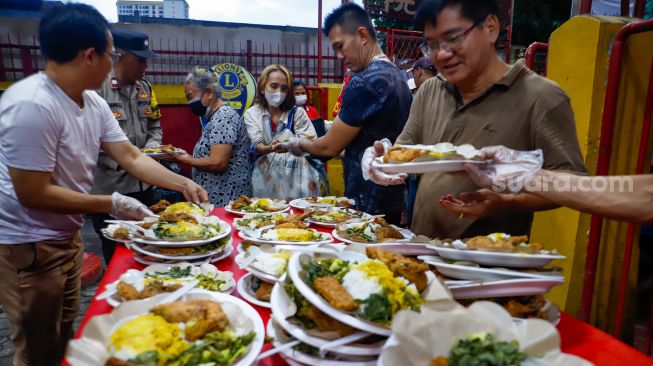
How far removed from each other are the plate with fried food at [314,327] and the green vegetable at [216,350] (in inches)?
5.0

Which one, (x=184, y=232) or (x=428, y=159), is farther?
(x=184, y=232)

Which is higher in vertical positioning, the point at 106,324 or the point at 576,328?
the point at 106,324

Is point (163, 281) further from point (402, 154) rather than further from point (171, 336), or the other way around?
point (402, 154)

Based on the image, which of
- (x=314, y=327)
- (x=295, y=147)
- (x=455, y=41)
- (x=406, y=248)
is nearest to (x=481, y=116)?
(x=455, y=41)

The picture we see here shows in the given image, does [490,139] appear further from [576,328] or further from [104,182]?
[104,182]

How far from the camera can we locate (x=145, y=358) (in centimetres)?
112

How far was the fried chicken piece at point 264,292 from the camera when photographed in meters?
1.65

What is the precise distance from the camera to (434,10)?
7.45 feet

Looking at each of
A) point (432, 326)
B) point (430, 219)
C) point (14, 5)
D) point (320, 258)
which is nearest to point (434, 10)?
point (430, 219)

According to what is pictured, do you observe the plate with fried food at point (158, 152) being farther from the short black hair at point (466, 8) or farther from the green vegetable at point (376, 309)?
the green vegetable at point (376, 309)

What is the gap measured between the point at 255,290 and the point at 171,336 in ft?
1.91

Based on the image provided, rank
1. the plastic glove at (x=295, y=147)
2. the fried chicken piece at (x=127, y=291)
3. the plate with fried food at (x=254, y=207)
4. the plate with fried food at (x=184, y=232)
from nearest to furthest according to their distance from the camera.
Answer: the fried chicken piece at (x=127, y=291) < the plate with fried food at (x=184, y=232) < the plate with fried food at (x=254, y=207) < the plastic glove at (x=295, y=147)

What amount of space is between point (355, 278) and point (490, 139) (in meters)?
1.32

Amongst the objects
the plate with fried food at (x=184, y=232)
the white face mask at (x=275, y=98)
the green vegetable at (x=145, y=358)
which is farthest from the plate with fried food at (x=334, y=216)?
the white face mask at (x=275, y=98)
